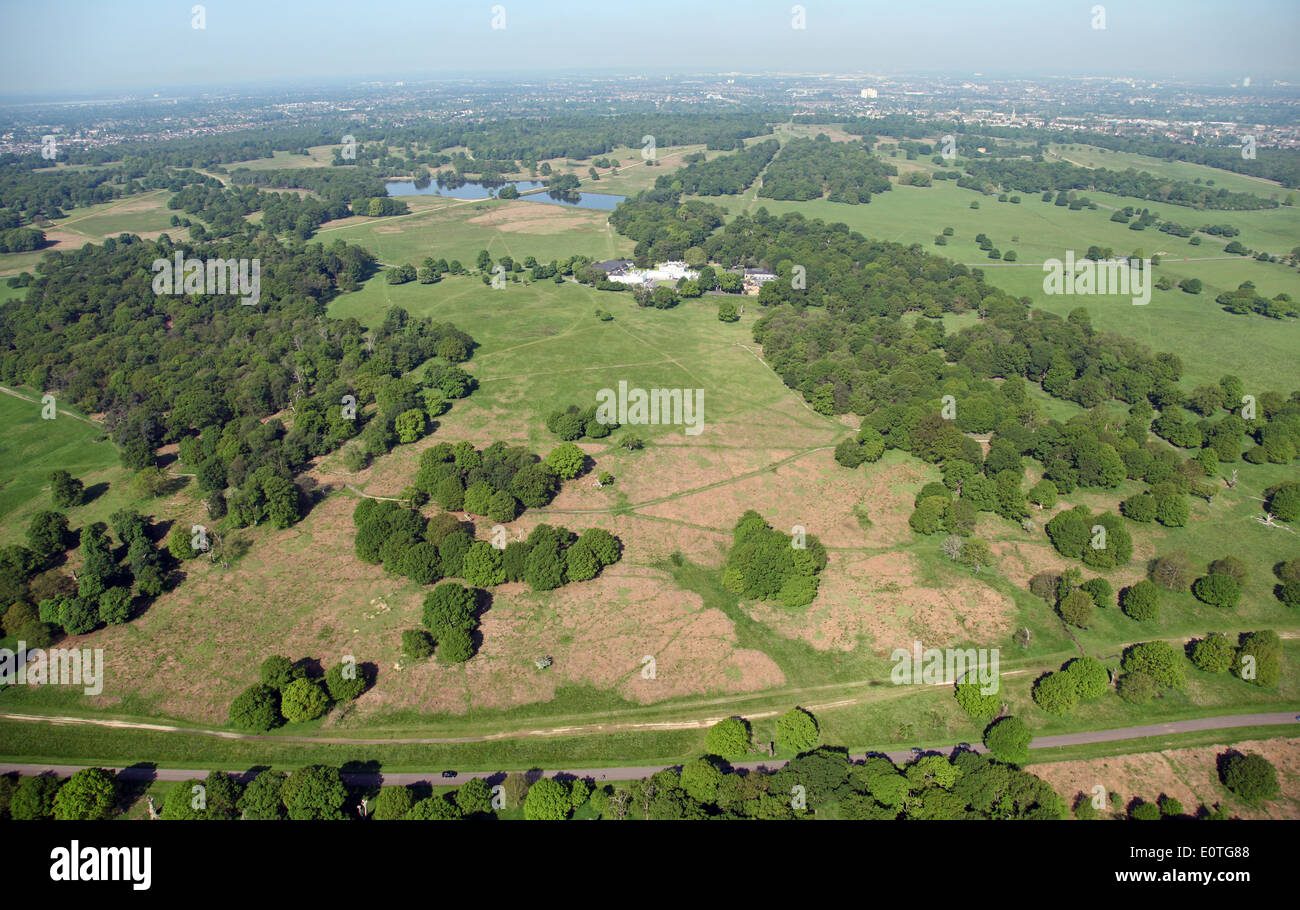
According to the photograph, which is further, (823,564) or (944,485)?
(944,485)

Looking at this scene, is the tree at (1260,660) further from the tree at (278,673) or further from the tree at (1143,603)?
the tree at (278,673)

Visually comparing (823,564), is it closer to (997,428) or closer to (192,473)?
(997,428)

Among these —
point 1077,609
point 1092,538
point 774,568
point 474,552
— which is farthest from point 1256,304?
point 474,552

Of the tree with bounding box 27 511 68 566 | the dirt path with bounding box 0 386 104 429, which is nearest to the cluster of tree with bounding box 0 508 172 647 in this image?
the tree with bounding box 27 511 68 566

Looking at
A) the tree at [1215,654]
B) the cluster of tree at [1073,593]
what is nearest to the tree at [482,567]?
the cluster of tree at [1073,593]

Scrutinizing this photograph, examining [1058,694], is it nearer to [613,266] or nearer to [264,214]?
[613,266]

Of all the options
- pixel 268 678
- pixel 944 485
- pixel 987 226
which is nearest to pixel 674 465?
pixel 944 485
